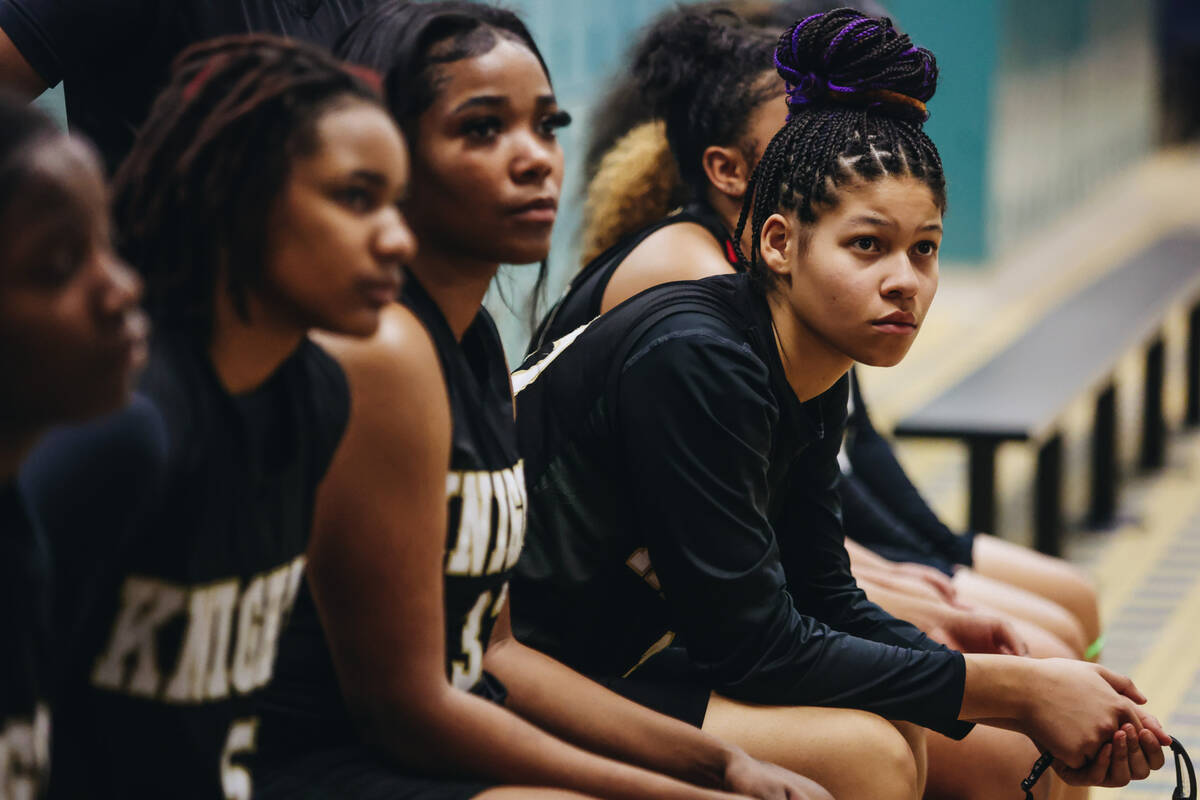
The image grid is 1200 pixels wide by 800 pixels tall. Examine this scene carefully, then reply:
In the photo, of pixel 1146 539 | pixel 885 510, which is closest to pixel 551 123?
pixel 885 510

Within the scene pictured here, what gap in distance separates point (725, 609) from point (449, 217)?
1.94 feet

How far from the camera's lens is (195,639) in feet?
4.45

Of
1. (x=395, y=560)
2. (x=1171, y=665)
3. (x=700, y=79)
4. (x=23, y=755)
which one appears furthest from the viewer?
(x=1171, y=665)

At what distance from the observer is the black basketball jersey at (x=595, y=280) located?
2480 millimetres

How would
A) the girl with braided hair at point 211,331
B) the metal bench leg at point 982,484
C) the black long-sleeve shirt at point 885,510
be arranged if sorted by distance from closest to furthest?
1. the girl with braided hair at point 211,331
2. the black long-sleeve shirt at point 885,510
3. the metal bench leg at point 982,484

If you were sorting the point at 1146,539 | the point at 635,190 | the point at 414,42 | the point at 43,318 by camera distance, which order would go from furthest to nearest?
the point at 1146,539
the point at 635,190
the point at 414,42
the point at 43,318

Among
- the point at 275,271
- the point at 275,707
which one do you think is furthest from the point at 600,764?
the point at 275,271

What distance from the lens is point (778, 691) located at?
6.37 feet

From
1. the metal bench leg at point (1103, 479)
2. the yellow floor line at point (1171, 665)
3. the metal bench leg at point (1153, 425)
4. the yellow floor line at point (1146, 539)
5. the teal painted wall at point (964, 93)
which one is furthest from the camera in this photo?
the teal painted wall at point (964, 93)

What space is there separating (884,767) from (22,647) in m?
1.09

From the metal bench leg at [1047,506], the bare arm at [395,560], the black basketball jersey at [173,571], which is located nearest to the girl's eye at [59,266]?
the black basketball jersey at [173,571]

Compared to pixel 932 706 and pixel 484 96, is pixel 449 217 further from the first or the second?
pixel 932 706

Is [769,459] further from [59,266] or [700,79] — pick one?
[59,266]

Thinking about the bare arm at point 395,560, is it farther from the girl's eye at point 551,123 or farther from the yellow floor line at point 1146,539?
the yellow floor line at point 1146,539
